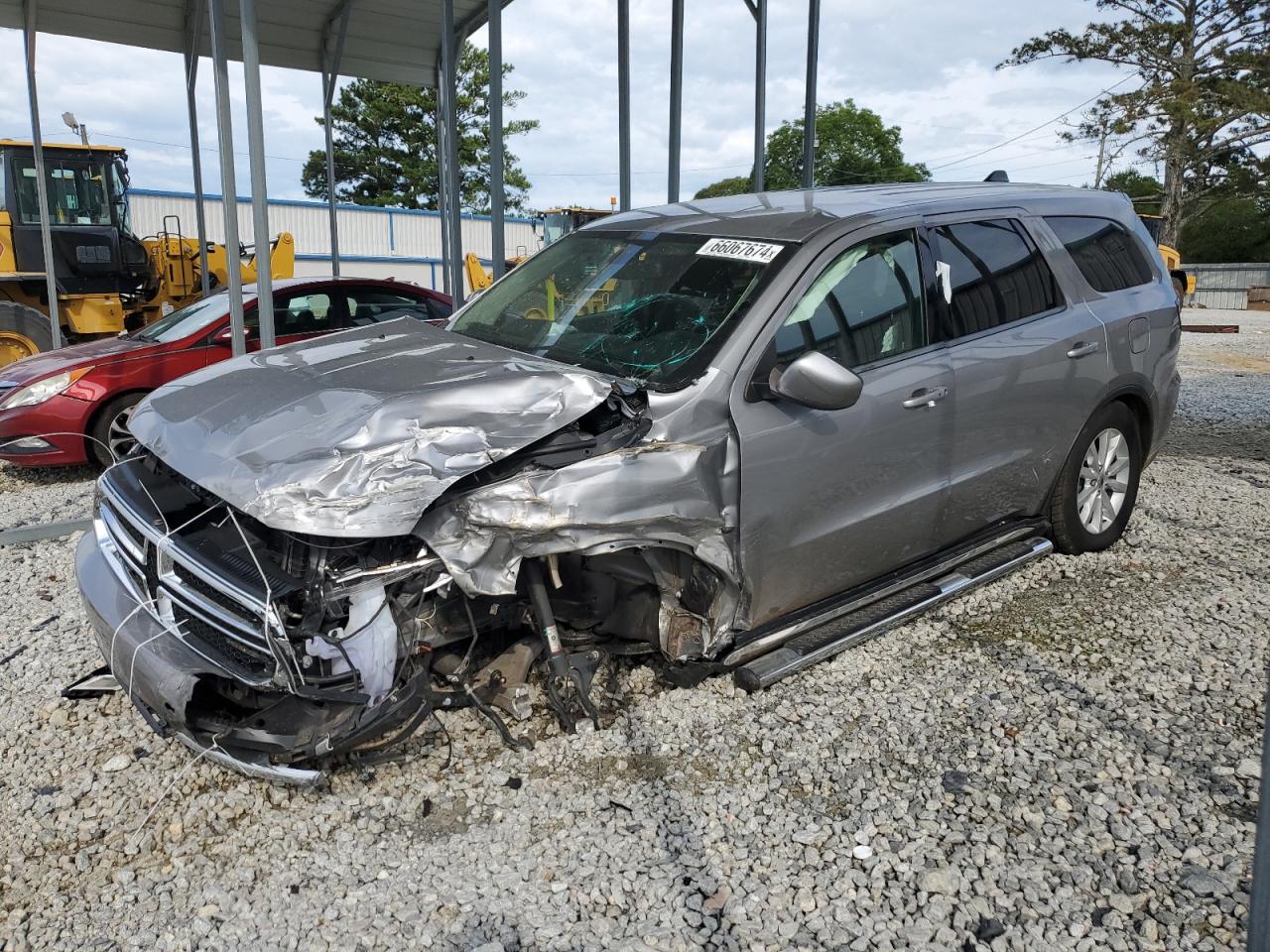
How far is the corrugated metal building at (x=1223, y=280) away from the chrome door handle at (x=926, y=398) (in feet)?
120

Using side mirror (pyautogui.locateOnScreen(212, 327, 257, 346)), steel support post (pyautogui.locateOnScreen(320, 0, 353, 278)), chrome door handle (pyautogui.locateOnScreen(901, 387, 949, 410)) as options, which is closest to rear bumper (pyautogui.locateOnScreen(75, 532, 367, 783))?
chrome door handle (pyautogui.locateOnScreen(901, 387, 949, 410))

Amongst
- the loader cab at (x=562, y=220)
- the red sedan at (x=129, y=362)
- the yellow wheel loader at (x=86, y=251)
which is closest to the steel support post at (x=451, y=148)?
the red sedan at (x=129, y=362)

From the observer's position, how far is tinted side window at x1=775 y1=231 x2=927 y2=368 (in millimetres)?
3467

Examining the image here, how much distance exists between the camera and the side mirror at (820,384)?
3.15m

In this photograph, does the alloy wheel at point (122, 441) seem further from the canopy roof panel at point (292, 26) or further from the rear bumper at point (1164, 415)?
the canopy roof panel at point (292, 26)

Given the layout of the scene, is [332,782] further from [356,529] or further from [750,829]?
[750,829]

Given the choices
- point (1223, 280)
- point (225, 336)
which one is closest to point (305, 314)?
point (225, 336)

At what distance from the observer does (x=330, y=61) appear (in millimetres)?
12266

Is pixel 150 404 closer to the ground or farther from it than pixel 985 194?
closer to the ground

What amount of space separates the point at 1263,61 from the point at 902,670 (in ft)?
128

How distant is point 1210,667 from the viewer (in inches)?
150

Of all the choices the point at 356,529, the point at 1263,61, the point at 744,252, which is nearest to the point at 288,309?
the point at 744,252

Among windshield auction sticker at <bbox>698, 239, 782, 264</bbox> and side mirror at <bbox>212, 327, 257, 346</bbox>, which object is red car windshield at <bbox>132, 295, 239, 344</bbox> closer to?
side mirror at <bbox>212, 327, 257, 346</bbox>

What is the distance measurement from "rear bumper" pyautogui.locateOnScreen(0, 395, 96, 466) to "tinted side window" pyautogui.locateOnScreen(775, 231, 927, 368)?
570cm
